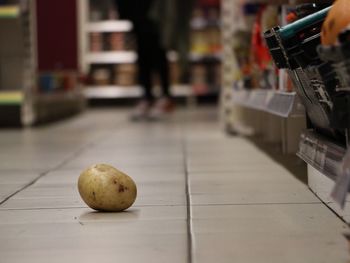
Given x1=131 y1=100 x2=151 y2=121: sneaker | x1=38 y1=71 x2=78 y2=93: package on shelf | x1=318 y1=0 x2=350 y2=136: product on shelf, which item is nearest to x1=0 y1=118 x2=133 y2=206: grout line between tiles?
x1=318 y1=0 x2=350 y2=136: product on shelf

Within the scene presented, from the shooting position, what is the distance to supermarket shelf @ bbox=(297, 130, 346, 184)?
1312mm

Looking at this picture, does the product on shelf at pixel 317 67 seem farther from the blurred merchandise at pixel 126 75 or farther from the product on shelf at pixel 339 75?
the blurred merchandise at pixel 126 75

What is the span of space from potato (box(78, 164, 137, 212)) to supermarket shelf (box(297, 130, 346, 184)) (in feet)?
1.36

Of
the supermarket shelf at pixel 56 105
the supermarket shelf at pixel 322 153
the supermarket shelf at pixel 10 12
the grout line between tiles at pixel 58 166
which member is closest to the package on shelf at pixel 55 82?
the supermarket shelf at pixel 56 105

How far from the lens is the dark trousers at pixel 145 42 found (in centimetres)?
500

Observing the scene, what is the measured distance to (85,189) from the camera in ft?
4.91

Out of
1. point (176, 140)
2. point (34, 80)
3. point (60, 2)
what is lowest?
point (176, 140)

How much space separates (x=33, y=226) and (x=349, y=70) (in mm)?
688

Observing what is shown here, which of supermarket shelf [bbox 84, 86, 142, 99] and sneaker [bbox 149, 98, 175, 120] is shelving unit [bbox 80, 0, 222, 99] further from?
sneaker [bbox 149, 98, 175, 120]

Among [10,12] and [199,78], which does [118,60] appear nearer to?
[199,78]

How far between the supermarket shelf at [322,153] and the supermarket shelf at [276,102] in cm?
9

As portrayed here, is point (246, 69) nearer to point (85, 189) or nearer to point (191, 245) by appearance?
point (85, 189)

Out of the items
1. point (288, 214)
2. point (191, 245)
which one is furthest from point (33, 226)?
point (288, 214)

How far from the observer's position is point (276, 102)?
201 cm
